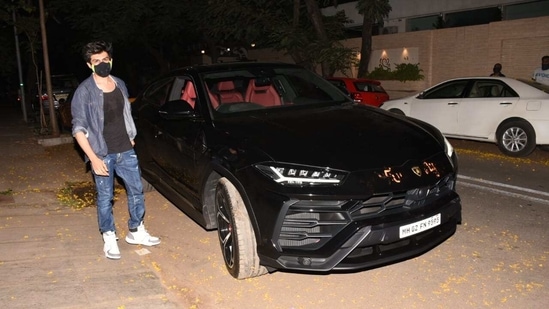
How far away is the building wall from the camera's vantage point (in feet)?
51.1

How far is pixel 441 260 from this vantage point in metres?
4.46

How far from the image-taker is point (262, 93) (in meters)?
5.18

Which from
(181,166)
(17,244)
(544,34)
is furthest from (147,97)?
(544,34)

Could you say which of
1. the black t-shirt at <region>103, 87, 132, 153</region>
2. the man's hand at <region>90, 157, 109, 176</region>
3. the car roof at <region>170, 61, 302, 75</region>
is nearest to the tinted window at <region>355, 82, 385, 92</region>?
the car roof at <region>170, 61, 302, 75</region>

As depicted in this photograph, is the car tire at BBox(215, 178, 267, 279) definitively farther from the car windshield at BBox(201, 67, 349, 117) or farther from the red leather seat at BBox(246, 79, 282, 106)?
the red leather seat at BBox(246, 79, 282, 106)

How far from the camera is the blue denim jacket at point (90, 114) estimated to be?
426 cm

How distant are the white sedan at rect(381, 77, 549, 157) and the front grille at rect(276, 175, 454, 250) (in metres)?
6.44

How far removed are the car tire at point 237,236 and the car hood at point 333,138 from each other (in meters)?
0.40

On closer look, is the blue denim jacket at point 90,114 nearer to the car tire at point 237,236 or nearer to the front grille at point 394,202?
the car tire at point 237,236

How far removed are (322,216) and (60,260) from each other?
8.63ft

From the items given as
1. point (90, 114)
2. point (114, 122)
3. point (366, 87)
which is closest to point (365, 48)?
point (366, 87)

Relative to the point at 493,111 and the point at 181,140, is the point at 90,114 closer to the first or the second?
the point at 181,140

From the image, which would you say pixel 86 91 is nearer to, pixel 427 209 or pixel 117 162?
pixel 117 162

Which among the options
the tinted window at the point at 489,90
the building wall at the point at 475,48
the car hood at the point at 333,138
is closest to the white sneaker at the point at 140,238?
the car hood at the point at 333,138
